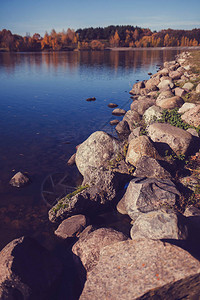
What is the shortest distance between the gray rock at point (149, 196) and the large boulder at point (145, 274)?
3008 millimetres

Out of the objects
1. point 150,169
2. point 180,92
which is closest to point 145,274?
point 150,169

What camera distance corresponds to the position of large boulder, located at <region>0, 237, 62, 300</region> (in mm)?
6004

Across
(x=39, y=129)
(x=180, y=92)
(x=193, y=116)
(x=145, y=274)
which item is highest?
(x=180, y=92)

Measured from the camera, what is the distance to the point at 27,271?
250 inches

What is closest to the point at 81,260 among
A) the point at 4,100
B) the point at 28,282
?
the point at 28,282

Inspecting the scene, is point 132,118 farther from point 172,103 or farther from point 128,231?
point 128,231

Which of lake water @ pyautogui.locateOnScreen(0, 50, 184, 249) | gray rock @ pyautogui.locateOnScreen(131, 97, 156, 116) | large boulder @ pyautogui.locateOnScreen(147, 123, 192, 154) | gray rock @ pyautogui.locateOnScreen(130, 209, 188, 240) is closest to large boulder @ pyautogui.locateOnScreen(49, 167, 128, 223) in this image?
lake water @ pyautogui.locateOnScreen(0, 50, 184, 249)

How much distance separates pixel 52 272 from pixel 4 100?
28979 mm

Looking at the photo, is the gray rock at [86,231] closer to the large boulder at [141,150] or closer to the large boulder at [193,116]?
the large boulder at [141,150]

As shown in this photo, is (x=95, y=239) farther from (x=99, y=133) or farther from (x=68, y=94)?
(x=68, y=94)

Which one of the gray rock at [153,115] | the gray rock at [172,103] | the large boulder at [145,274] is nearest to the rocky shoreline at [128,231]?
the large boulder at [145,274]

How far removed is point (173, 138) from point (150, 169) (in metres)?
2.85

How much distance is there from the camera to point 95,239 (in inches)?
301

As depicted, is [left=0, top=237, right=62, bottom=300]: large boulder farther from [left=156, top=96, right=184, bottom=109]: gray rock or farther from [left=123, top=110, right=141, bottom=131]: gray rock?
[left=156, top=96, right=184, bottom=109]: gray rock
